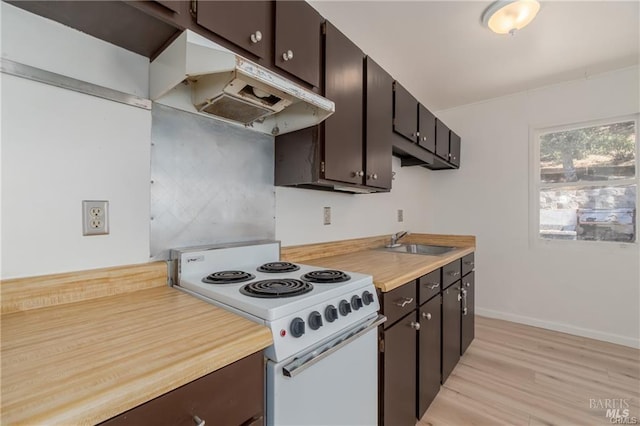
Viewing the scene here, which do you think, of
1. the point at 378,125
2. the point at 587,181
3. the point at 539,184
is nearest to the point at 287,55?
the point at 378,125

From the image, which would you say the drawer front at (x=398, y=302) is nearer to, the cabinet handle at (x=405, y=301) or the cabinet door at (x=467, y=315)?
the cabinet handle at (x=405, y=301)

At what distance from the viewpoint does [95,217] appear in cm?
102

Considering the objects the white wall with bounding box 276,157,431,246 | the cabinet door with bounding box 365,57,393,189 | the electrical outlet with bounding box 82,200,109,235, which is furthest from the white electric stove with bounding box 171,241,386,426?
the cabinet door with bounding box 365,57,393,189

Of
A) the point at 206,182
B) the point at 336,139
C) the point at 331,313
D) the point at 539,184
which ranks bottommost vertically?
the point at 331,313

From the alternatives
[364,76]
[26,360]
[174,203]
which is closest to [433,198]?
[364,76]

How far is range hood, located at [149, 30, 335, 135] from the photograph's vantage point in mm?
913

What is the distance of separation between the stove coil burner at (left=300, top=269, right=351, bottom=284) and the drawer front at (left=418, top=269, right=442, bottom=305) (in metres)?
0.56

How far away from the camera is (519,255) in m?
3.14

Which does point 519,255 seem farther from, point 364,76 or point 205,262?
point 205,262

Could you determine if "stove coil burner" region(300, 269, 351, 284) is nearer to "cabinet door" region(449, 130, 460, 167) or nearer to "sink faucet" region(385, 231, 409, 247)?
"sink faucet" region(385, 231, 409, 247)

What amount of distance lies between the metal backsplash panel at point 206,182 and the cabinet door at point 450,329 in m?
1.27

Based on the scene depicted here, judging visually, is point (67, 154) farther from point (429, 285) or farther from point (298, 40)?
point (429, 285)

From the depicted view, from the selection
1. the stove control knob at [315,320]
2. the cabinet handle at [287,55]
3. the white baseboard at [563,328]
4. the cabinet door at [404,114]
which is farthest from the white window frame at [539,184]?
the stove control knob at [315,320]

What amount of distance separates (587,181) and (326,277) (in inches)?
122
